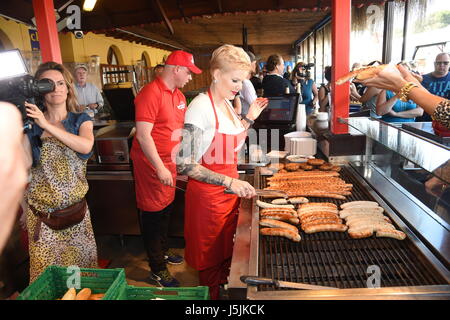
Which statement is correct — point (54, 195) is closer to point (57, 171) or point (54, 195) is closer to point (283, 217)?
point (57, 171)

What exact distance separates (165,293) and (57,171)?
1160 millimetres

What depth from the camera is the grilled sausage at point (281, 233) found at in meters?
1.66

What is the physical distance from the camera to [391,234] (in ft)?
5.19

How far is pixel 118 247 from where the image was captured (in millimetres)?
3955

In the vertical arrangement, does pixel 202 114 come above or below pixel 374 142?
above

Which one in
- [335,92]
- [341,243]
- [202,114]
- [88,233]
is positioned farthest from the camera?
[335,92]

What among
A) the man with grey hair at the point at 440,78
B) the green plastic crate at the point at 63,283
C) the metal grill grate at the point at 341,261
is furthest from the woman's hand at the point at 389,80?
the man with grey hair at the point at 440,78

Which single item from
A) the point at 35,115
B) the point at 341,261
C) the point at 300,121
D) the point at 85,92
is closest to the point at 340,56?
the point at 300,121

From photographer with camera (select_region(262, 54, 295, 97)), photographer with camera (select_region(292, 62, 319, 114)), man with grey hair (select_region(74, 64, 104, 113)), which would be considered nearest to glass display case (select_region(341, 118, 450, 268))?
photographer with camera (select_region(262, 54, 295, 97))

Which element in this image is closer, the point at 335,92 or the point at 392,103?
the point at 335,92

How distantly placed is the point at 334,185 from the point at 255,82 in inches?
163
